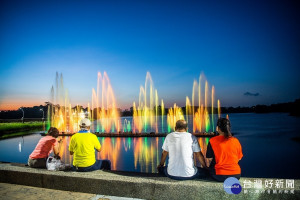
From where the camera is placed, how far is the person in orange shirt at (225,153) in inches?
155

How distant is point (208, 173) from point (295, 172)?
19.5m

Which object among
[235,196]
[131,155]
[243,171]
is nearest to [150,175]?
[235,196]

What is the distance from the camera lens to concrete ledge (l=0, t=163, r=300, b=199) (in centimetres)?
375

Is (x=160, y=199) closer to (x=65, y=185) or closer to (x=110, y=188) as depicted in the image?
(x=110, y=188)

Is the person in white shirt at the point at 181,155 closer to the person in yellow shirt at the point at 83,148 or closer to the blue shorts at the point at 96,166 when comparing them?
the person in yellow shirt at the point at 83,148

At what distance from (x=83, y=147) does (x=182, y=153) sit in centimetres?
239

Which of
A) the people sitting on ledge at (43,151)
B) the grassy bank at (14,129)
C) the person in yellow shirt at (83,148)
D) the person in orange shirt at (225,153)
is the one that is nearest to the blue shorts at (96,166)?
the person in yellow shirt at (83,148)

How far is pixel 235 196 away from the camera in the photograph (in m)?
3.66

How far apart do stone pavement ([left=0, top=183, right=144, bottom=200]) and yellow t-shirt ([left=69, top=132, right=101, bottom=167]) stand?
791 mm

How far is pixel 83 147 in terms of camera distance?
5012mm

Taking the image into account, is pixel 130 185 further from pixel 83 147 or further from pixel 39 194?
pixel 39 194

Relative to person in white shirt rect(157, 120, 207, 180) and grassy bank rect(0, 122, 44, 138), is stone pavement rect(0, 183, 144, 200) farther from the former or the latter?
grassy bank rect(0, 122, 44, 138)

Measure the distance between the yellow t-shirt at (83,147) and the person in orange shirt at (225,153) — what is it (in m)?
2.72

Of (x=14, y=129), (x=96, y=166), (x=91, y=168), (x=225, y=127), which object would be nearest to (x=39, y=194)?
(x=91, y=168)
